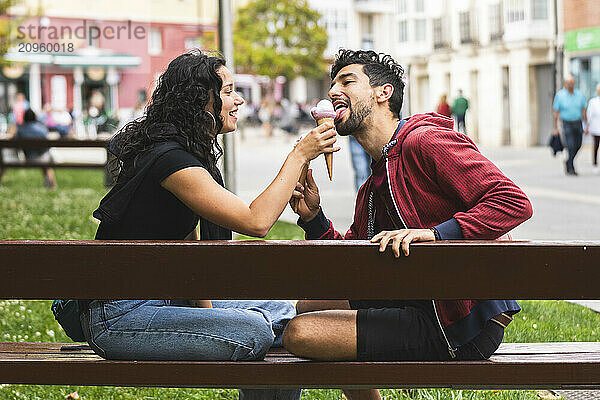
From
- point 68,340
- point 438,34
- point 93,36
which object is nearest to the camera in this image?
point 68,340

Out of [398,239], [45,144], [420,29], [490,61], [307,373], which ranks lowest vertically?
[307,373]

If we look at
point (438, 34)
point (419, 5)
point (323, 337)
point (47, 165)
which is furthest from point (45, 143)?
point (419, 5)

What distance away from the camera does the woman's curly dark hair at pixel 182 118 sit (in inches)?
132

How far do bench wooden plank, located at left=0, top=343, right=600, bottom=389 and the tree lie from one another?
54.1m

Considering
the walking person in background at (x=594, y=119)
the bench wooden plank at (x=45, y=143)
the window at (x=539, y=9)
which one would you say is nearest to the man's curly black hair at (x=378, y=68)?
the bench wooden plank at (x=45, y=143)

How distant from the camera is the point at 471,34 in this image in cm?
4728

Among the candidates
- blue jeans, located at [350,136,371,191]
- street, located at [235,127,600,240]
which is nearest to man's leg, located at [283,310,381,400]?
street, located at [235,127,600,240]

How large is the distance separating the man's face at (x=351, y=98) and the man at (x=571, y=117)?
641 inches

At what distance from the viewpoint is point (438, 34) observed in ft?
170

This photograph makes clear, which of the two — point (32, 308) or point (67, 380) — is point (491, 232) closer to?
point (67, 380)

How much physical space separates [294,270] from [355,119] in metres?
0.93

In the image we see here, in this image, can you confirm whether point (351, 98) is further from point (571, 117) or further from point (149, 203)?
point (571, 117)

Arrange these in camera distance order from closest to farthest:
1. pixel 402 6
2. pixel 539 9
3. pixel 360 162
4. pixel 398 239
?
pixel 398 239
pixel 360 162
pixel 539 9
pixel 402 6

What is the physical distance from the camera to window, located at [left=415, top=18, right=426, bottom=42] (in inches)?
2143
